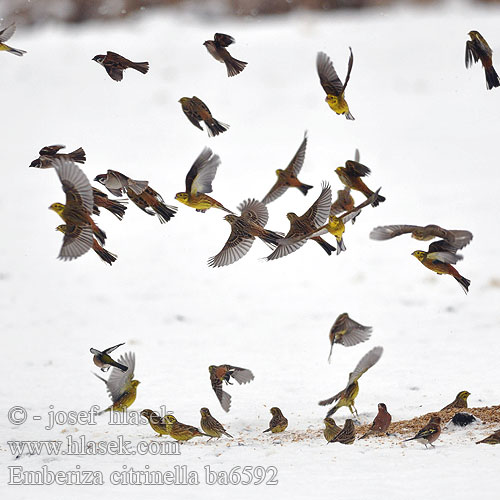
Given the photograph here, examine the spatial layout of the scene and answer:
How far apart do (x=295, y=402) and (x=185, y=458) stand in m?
1.10

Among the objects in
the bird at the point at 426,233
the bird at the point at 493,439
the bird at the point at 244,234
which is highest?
the bird at the point at 244,234

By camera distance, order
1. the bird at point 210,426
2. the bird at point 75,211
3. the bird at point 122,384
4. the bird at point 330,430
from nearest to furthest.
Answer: the bird at point 75,211 < the bird at point 330,430 < the bird at point 210,426 < the bird at point 122,384

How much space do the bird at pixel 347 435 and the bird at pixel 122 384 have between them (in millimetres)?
1063

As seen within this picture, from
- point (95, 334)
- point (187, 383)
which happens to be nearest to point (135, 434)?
point (187, 383)

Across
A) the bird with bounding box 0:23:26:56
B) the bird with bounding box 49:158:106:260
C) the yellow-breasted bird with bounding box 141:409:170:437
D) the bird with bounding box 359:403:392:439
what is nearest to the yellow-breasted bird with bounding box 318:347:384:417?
the bird with bounding box 359:403:392:439


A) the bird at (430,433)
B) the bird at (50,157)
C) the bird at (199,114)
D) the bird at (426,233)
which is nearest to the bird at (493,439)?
the bird at (430,433)

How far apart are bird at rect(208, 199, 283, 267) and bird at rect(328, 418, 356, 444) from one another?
934 mm

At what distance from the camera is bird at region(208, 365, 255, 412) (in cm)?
394

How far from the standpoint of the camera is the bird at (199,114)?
4.03 meters

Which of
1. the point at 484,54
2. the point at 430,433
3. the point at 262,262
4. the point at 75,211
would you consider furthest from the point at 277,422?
the point at 262,262

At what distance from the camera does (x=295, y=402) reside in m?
4.76

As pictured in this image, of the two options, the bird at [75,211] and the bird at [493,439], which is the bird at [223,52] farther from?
the bird at [493,439]

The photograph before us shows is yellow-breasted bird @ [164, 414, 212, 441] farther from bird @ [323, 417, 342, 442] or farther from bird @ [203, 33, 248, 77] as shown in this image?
bird @ [203, 33, 248, 77]

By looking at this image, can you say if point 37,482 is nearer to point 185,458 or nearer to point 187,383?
point 185,458
